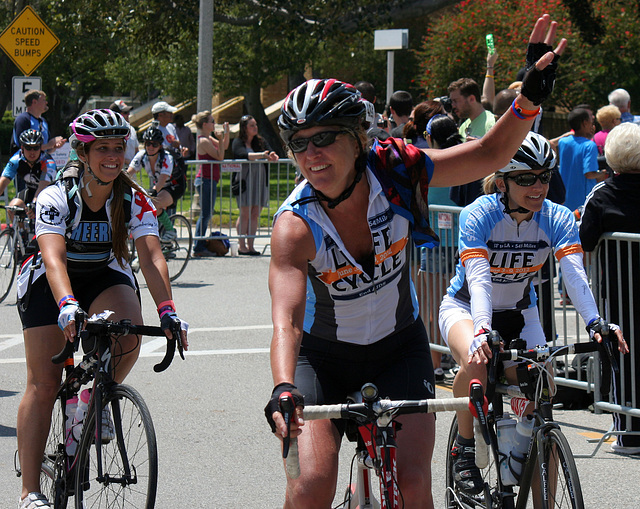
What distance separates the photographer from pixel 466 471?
447cm

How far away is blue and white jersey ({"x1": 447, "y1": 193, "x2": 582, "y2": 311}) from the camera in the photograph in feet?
15.8

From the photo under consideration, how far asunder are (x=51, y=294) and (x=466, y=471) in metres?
2.13

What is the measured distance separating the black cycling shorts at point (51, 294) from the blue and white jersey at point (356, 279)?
1.55 metres

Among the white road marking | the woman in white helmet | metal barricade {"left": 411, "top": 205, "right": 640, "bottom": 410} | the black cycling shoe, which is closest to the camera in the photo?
the black cycling shoe

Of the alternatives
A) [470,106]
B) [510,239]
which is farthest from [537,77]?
[470,106]

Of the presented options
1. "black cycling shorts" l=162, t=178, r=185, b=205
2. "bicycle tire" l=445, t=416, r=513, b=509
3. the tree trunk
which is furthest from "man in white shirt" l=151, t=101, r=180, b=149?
the tree trunk

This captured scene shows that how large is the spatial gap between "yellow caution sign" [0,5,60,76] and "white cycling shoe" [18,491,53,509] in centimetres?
1333

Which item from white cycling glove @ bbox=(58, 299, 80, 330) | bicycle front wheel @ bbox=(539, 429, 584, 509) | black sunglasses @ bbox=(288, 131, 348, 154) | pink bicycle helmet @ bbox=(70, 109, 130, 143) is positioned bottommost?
bicycle front wheel @ bbox=(539, 429, 584, 509)

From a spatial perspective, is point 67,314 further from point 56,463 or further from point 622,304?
point 622,304

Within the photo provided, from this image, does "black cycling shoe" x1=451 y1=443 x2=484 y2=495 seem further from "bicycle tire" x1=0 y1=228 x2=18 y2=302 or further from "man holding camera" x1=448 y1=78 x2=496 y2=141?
"bicycle tire" x1=0 y1=228 x2=18 y2=302

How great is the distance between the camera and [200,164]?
1496 cm

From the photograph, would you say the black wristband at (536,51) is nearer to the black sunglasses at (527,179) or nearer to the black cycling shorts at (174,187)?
the black sunglasses at (527,179)

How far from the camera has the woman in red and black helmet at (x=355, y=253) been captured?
11.1 feet

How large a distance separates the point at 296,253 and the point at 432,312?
14.7ft
